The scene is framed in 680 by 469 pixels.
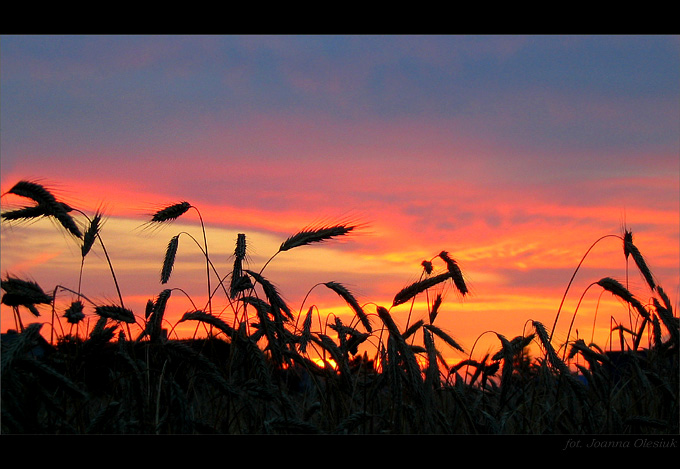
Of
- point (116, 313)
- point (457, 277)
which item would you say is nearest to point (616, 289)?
point (457, 277)

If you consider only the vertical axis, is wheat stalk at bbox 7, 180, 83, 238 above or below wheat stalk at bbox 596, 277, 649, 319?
above

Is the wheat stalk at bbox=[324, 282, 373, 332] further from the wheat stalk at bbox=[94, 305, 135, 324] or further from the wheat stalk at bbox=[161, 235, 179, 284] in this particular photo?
the wheat stalk at bbox=[94, 305, 135, 324]

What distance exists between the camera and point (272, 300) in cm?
350

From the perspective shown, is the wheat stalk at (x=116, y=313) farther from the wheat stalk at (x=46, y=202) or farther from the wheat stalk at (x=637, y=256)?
the wheat stalk at (x=637, y=256)

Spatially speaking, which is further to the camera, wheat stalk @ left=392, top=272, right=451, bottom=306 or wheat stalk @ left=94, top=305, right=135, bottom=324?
wheat stalk @ left=392, top=272, right=451, bottom=306

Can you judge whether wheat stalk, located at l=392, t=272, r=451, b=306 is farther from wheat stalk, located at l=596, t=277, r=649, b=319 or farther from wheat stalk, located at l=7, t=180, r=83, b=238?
wheat stalk, located at l=7, t=180, r=83, b=238

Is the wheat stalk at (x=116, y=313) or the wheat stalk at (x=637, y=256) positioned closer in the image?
the wheat stalk at (x=116, y=313)

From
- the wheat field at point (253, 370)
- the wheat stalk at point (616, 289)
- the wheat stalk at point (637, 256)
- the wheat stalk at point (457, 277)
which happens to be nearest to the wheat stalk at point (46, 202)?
the wheat field at point (253, 370)

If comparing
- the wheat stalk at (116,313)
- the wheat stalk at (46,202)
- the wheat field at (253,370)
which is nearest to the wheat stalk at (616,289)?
the wheat field at (253,370)

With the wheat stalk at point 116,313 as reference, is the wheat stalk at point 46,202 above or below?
above

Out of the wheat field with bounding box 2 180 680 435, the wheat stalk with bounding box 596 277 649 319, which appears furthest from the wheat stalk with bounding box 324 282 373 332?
the wheat stalk with bounding box 596 277 649 319

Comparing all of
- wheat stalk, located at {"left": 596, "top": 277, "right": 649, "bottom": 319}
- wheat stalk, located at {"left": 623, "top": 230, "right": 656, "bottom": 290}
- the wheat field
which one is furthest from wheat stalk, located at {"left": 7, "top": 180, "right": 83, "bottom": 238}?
wheat stalk, located at {"left": 623, "top": 230, "right": 656, "bottom": 290}

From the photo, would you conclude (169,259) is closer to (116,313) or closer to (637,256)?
(116,313)
